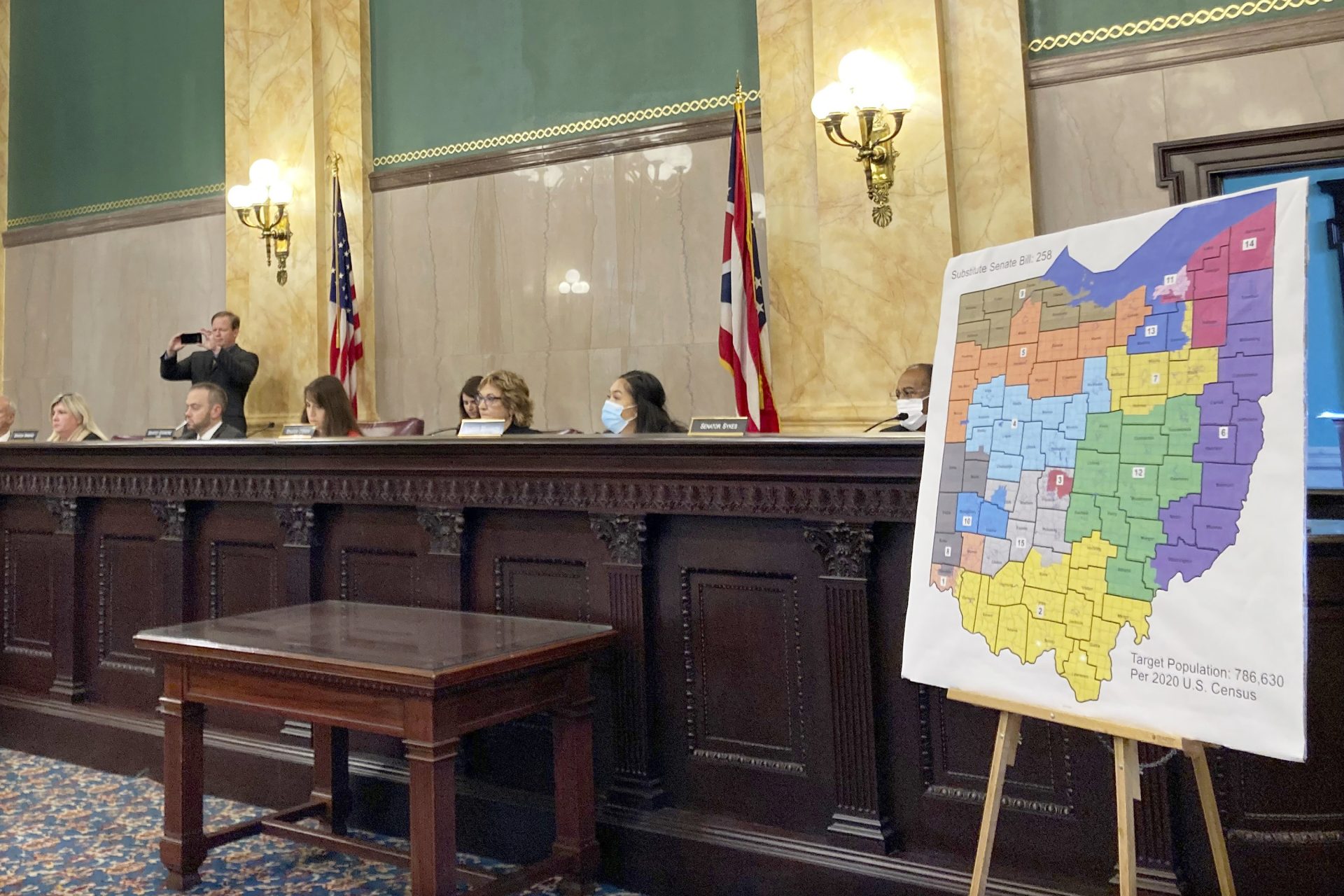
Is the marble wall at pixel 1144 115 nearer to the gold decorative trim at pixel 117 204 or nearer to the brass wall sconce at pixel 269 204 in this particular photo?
the brass wall sconce at pixel 269 204

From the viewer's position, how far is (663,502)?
115 inches

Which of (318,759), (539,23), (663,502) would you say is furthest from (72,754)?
(539,23)

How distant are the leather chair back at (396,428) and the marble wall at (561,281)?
2.94 feet

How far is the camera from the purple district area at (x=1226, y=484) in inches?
65.5

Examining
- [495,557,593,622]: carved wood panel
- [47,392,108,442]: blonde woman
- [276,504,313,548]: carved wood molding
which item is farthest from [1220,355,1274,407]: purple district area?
[47,392,108,442]: blonde woman

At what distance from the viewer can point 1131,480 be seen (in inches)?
71.7

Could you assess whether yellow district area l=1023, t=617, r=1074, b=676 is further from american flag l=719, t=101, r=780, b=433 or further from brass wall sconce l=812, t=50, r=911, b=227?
brass wall sconce l=812, t=50, r=911, b=227

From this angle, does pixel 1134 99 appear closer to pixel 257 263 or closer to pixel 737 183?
pixel 737 183

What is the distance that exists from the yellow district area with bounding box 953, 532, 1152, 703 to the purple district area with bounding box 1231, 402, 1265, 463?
0.26 metres

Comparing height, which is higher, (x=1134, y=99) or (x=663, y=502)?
(x=1134, y=99)

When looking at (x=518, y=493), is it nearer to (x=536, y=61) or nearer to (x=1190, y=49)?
(x=1190, y=49)

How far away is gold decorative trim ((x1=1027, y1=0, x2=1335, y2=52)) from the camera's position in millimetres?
5086

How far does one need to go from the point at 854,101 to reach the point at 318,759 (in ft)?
12.6

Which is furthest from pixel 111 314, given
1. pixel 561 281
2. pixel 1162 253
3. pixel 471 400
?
pixel 1162 253
